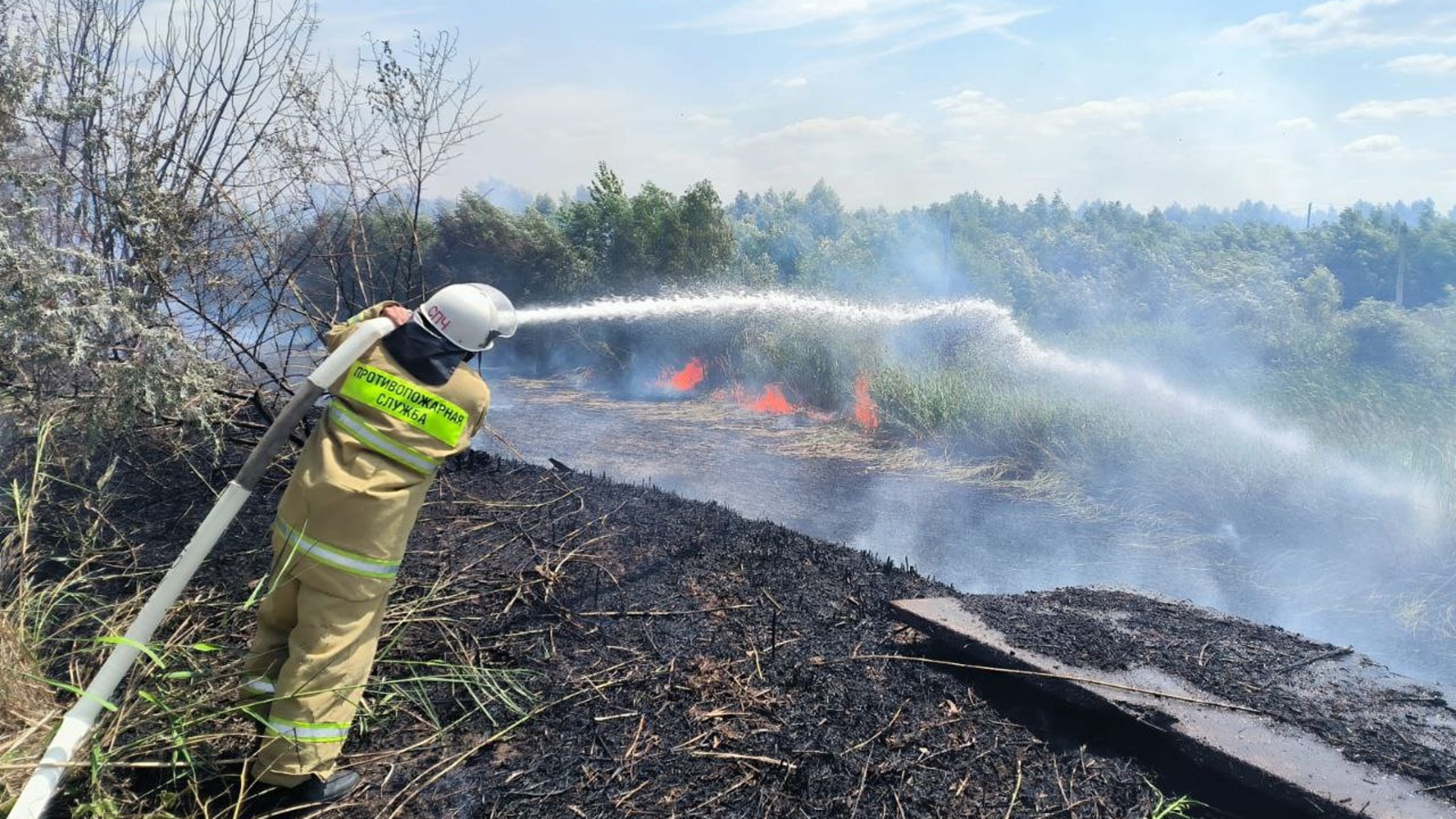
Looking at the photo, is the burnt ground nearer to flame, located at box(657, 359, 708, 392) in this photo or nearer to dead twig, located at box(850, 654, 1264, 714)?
dead twig, located at box(850, 654, 1264, 714)

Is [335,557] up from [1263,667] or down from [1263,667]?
up

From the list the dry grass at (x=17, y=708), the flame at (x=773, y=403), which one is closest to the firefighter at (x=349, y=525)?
the dry grass at (x=17, y=708)


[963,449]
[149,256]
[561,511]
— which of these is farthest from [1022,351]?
[149,256]

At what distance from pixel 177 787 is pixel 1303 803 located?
142 inches

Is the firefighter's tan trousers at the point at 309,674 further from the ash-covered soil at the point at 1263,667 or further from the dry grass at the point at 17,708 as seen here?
the ash-covered soil at the point at 1263,667

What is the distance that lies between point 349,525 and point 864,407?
8722mm

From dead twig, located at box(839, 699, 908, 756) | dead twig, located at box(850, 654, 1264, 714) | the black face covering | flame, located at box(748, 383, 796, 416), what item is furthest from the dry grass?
flame, located at box(748, 383, 796, 416)

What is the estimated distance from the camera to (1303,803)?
2.72 meters

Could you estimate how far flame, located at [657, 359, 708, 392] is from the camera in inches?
542

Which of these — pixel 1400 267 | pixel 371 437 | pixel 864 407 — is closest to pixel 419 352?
pixel 371 437

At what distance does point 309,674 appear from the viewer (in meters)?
2.69

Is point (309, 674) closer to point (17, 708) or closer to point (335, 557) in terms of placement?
point (335, 557)

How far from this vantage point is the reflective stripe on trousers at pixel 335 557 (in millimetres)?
2730

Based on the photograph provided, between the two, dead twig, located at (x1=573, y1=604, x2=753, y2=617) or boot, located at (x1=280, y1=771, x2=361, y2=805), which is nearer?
boot, located at (x1=280, y1=771, x2=361, y2=805)
